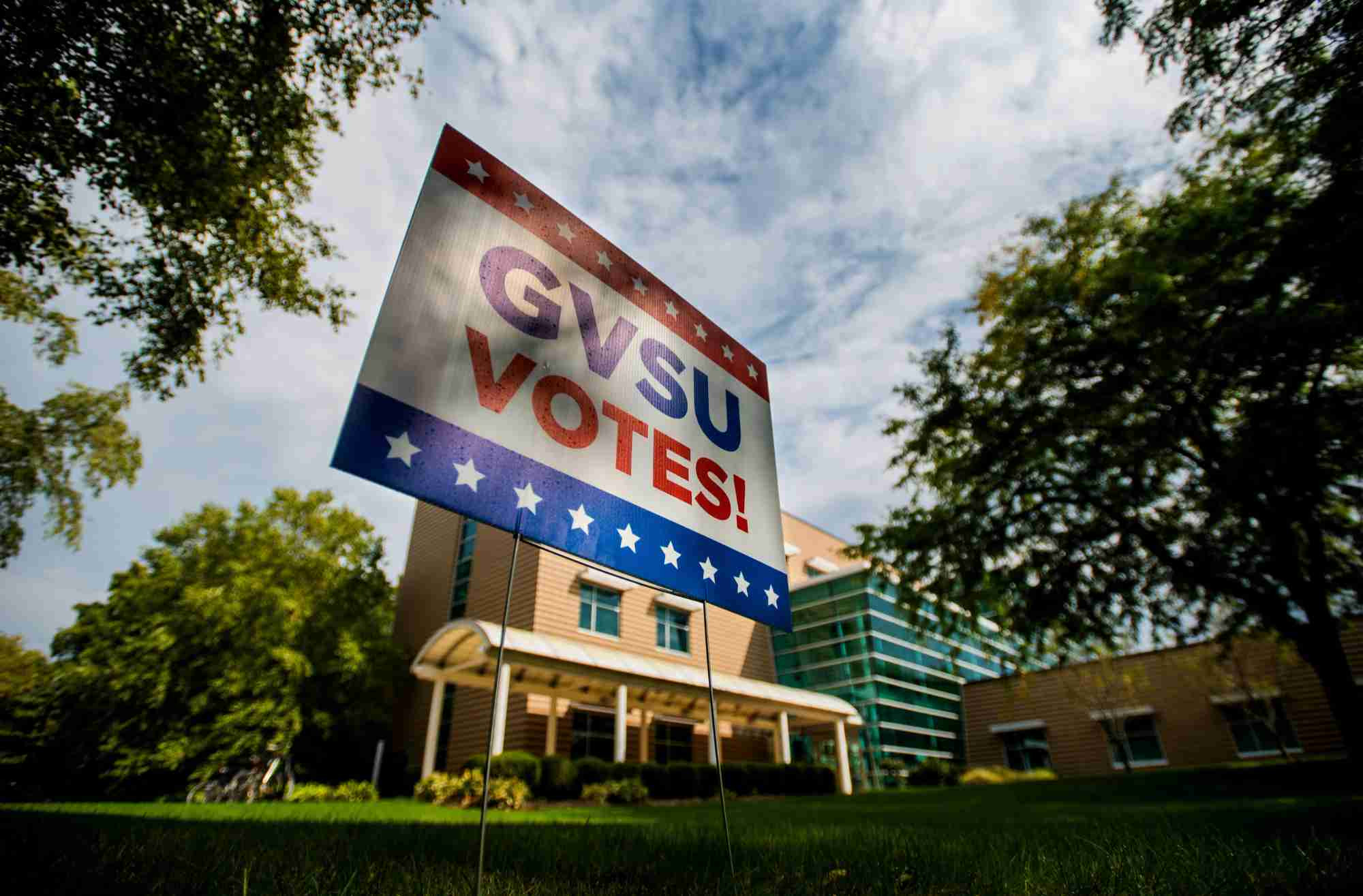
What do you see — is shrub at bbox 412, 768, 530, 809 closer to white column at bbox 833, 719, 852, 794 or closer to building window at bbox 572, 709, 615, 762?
building window at bbox 572, 709, 615, 762

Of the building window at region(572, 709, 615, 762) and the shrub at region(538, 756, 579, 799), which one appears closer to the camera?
the shrub at region(538, 756, 579, 799)

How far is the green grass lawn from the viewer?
7.18ft

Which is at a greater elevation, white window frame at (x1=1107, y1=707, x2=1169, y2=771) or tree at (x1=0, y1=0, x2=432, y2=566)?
tree at (x1=0, y1=0, x2=432, y2=566)

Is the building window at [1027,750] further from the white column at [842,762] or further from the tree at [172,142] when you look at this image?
the tree at [172,142]

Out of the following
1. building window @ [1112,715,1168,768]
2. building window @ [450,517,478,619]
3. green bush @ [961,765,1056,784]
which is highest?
building window @ [450,517,478,619]

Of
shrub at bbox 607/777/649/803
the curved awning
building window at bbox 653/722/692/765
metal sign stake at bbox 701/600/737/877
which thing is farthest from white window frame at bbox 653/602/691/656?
metal sign stake at bbox 701/600/737/877

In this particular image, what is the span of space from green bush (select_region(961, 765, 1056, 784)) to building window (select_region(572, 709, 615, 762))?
1160cm

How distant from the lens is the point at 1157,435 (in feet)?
35.0

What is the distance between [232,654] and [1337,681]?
25060 millimetres

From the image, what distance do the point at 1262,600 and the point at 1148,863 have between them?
11513 mm

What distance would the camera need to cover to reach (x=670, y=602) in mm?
21281

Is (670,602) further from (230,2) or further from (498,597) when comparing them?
(230,2)

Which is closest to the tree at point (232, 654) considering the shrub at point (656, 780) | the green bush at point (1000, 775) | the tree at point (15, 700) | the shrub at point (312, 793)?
the tree at point (15, 700)

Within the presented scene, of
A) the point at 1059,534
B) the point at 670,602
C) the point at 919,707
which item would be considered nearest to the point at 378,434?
the point at 1059,534
